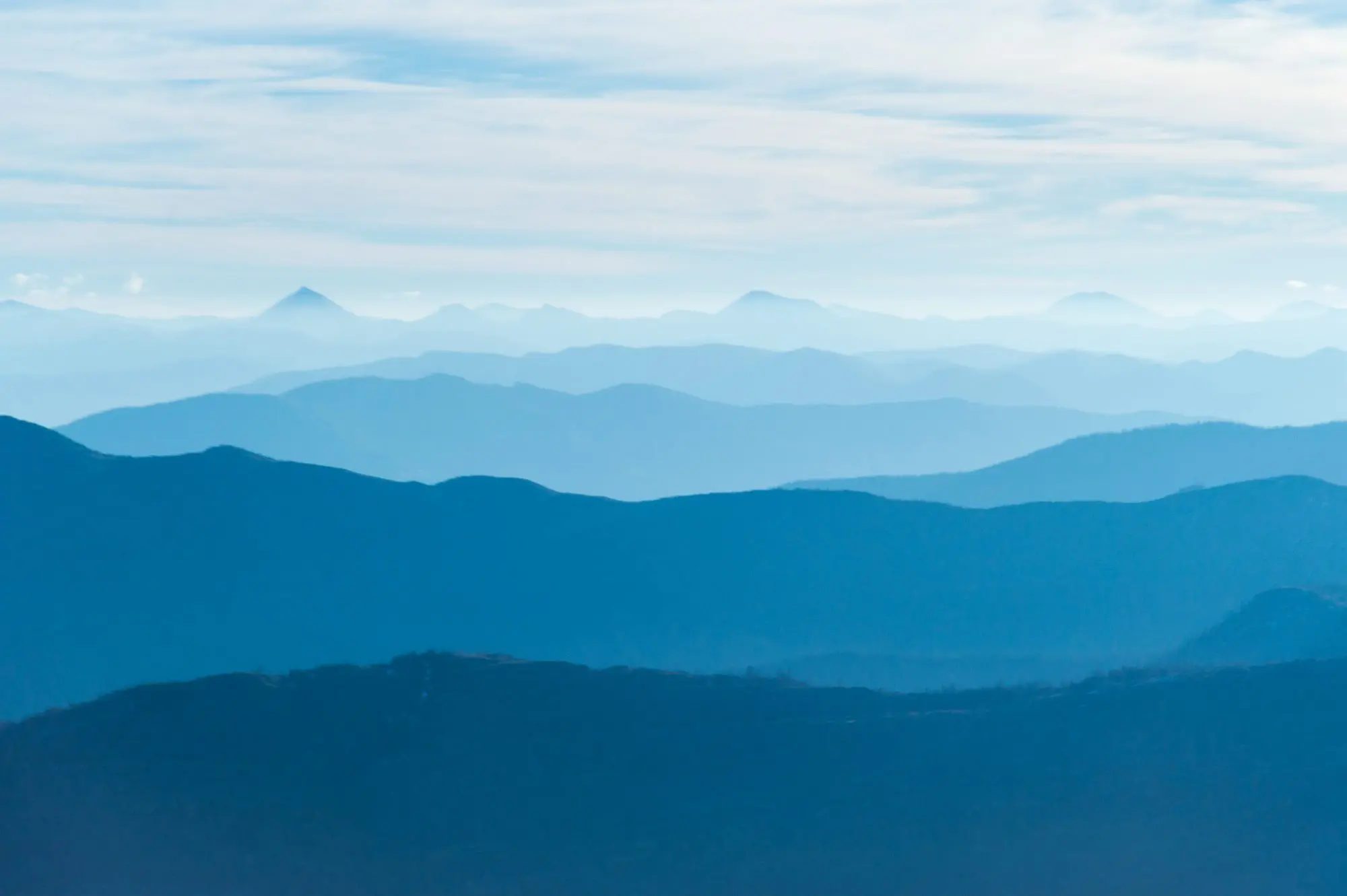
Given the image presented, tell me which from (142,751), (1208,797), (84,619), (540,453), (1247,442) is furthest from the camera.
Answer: (540,453)

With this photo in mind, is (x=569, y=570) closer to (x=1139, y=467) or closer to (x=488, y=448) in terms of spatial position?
(x=1139, y=467)

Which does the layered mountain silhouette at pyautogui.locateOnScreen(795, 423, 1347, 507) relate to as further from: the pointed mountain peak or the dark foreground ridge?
the dark foreground ridge

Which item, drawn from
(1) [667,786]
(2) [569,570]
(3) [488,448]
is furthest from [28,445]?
(3) [488,448]

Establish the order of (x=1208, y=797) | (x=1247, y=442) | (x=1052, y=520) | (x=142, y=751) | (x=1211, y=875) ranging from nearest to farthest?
(x=1211, y=875) < (x=1208, y=797) < (x=142, y=751) < (x=1052, y=520) < (x=1247, y=442)

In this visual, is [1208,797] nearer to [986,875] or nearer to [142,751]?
[986,875]

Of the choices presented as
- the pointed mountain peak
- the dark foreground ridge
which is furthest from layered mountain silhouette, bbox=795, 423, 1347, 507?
the dark foreground ridge

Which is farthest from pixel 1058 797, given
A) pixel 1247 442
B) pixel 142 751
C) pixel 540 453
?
pixel 540 453
